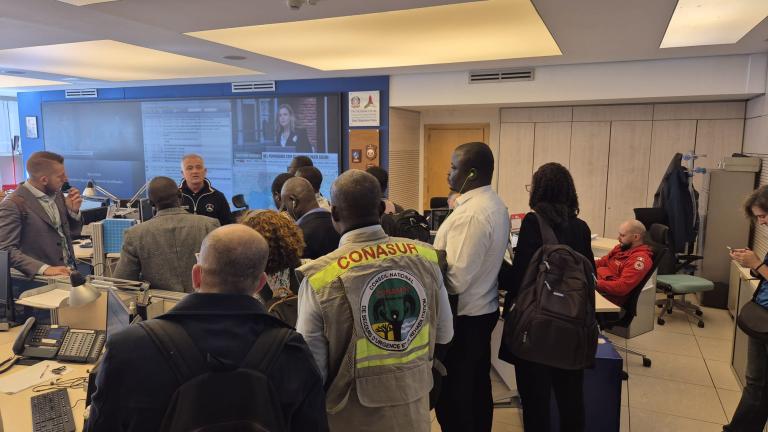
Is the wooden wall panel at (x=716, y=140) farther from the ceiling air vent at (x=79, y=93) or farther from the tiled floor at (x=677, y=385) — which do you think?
the ceiling air vent at (x=79, y=93)

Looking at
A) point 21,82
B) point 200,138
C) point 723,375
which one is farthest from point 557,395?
point 21,82

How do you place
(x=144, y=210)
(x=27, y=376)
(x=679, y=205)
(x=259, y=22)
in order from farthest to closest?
(x=144, y=210), (x=679, y=205), (x=259, y=22), (x=27, y=376)

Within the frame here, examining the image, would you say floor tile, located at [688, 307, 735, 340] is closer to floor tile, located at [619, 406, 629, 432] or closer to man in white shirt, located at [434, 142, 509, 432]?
floor tile, located at [619, 406, 629, 432]

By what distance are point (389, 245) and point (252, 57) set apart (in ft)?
14.3

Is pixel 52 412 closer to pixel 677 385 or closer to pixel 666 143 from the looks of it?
pixel 677 385

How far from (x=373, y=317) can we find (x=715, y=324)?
475 cm

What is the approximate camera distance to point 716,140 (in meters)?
5.95

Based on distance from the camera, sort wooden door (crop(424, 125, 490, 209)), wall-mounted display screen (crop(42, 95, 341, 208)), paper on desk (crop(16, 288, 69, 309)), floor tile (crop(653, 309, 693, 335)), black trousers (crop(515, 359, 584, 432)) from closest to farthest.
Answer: black trousers (crop(515, 359, 584, 432)) < paper on desk (crop(16, 288, 69, 309)) < floor tile (crop(653, 309, 693, 335)) < wall-mounted display screen (crop(42, 95, 341, 208)) < wooden door (crop(424, 125, 490, 209))

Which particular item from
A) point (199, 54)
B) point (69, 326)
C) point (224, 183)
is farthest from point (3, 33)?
point (224, 183)

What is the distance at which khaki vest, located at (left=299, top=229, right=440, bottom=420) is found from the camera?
159cm

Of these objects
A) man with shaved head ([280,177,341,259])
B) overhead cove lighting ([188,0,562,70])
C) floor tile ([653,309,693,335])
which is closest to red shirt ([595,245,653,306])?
floor tile ([653,309,693,335])

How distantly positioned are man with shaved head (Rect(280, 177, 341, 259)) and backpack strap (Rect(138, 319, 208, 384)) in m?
1.55

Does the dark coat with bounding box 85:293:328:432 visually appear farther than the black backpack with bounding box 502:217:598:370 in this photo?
No

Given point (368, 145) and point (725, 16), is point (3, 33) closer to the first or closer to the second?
point (368, 145)
